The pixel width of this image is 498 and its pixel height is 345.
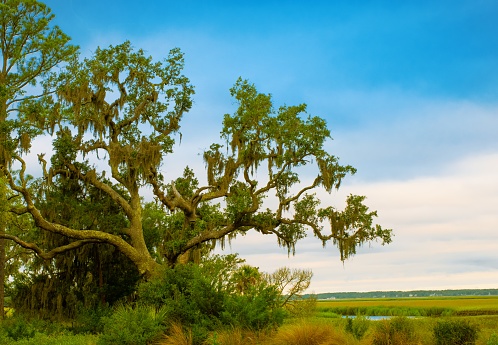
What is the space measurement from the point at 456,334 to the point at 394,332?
1345mm

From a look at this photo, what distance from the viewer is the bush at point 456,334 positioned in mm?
12266

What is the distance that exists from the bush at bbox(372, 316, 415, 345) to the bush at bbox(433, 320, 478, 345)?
24.3 inches

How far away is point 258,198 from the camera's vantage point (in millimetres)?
25172

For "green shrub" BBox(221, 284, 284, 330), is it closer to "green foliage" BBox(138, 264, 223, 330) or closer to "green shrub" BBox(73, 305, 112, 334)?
"green foliage" BBox(138, 264, 223, 330)

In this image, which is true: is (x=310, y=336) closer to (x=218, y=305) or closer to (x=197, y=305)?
(x=218, y=305)

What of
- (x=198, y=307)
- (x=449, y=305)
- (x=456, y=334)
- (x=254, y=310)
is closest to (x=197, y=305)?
(x=198, y=307)

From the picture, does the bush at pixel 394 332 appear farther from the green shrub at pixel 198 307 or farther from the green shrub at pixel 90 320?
the green shrub at pixel 90 320

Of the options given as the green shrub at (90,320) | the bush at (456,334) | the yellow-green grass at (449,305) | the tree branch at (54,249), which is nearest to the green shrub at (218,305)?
the bush at (456,334)

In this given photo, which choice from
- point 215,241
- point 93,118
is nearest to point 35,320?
point 215,241

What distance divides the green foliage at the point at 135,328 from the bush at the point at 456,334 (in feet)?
22.6

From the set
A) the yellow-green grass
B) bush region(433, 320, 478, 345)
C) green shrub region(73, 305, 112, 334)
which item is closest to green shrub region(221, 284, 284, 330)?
bush region(433, 320, 478, 345)

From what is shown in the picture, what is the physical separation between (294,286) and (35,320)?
10.7 m

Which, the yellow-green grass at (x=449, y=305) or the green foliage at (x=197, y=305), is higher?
the green foliage at (x=197, y=305)

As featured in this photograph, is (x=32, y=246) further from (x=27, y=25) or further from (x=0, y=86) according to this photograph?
(x=27, y=25)
